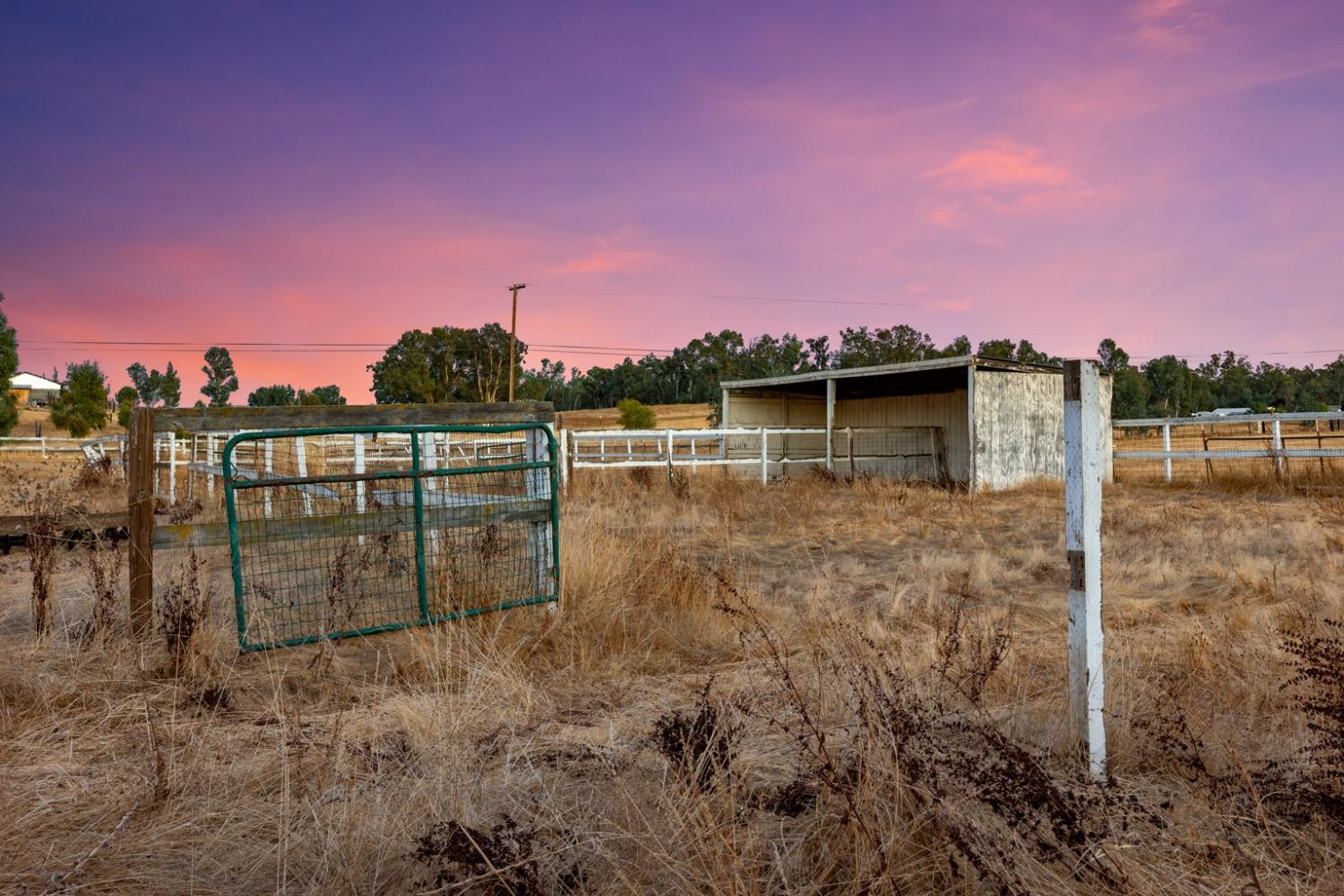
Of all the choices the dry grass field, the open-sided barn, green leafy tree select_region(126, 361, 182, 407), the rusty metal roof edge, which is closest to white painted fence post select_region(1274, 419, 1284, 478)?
the open-sided barn

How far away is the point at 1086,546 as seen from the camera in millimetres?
3057

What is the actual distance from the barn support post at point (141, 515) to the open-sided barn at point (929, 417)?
14396 millimetres

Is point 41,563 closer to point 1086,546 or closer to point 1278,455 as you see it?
point 1086,546

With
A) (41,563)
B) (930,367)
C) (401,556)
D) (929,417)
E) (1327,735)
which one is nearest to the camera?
(1327,735)

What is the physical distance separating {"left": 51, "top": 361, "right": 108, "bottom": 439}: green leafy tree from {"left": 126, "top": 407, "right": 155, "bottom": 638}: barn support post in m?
58.5

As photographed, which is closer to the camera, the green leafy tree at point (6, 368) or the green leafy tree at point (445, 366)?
the green leafy tree at point (6, 368)

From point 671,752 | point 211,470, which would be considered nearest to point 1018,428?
point 211,470

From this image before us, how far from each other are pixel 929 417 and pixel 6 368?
39.5 m

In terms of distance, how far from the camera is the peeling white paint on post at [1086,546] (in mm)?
3047

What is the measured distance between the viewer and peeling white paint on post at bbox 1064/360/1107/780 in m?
3.05

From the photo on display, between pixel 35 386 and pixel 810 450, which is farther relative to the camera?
pixel 35 386

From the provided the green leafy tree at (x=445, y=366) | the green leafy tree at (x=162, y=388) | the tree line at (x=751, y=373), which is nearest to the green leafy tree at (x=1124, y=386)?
the tree line at (x=751, y=373)

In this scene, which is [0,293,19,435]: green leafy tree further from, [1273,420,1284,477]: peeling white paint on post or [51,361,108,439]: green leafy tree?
[1273,420,1284,477]: peeling white paint on post

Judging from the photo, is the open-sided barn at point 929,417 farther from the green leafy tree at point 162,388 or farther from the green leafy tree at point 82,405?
the green leafy tree at point 162,388
